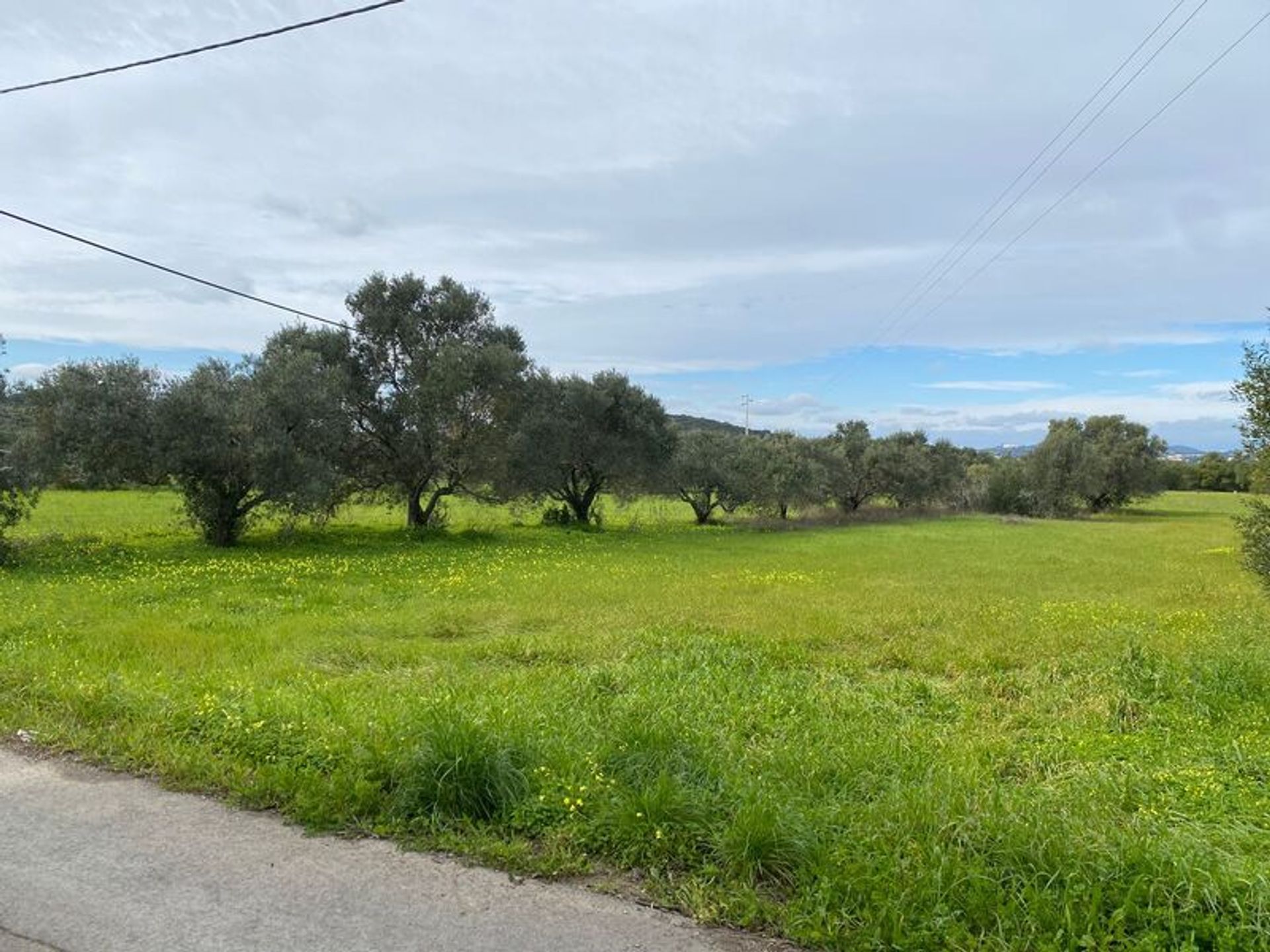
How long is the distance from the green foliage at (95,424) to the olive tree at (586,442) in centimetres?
1311

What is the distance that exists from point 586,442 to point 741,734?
29607 millimetres

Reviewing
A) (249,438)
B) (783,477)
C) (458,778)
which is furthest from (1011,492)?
(458,778)

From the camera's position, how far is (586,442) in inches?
1373

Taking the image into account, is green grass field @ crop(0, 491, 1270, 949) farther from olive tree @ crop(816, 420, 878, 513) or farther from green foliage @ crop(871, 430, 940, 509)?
green foliage @ crop(871, 430, 940, 509)

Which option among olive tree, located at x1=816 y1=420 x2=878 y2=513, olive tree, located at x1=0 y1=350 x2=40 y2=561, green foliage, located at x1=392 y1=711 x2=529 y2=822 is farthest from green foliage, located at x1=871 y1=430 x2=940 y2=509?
green foliage, located at x1=392 y1=711 x2=529 y2=822

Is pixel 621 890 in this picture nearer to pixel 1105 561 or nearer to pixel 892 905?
pixel 892 905

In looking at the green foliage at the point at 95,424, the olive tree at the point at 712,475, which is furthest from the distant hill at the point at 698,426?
the green foliage at the point at 95,424

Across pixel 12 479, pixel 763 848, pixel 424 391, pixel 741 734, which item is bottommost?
pixel 741 734

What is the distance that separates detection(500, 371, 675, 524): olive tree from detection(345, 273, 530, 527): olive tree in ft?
9.41

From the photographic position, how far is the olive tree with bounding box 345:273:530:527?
26312mm

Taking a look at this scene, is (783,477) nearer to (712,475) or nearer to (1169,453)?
(712,475)

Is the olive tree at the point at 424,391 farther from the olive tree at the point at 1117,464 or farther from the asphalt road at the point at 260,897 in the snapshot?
the olive tree at the point at 1117,464

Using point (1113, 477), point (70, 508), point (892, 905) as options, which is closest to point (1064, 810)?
point (892, 905)

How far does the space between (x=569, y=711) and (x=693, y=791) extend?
1.94 metres
